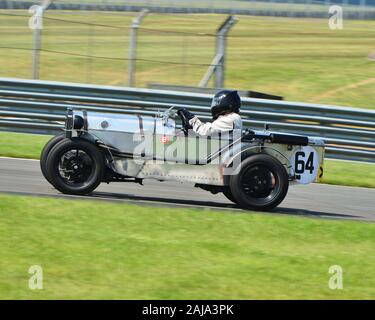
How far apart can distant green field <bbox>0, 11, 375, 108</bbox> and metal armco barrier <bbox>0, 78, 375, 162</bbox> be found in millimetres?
4103

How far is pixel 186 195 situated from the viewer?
12.1 m

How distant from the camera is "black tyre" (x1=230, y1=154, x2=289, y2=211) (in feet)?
35.2

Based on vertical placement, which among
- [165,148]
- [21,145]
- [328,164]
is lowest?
[165,148]

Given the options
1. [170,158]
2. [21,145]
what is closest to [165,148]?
[170,158]

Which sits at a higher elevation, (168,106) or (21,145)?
(168,106)

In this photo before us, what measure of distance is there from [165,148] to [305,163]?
5.72ft

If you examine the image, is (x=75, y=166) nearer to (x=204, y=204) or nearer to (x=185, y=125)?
(x=185, y=125)

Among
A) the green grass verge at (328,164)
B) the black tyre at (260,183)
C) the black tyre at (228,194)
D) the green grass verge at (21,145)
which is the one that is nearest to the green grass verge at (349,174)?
the green grass verge at (328,164)

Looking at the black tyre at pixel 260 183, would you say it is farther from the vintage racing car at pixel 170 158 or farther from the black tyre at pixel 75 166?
the black tyre at pixel 75 166

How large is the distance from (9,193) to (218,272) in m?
3.83

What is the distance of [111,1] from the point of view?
32.7 m

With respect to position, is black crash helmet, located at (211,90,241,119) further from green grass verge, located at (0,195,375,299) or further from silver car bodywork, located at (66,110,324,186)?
green grass verge, located at (0,195,375,299)
